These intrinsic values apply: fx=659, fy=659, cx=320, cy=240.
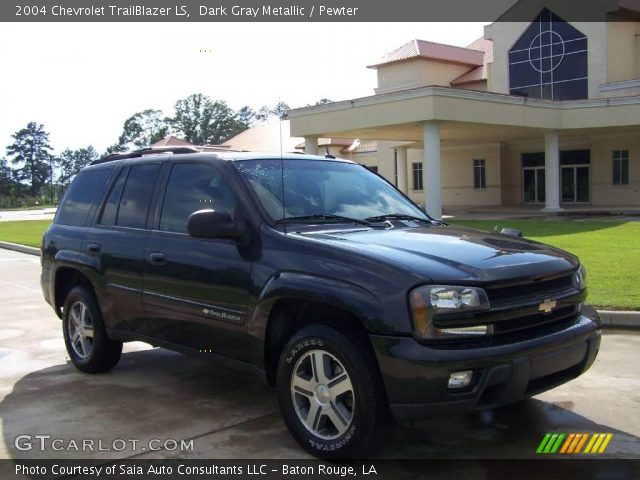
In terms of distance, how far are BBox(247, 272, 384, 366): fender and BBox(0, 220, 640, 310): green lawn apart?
5248 mm

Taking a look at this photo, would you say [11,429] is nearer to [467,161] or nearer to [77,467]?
[77,467]

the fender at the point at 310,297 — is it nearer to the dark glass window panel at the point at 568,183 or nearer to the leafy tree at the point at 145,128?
the dark glass window panel at the point at 568,183

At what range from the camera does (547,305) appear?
407 centimetres

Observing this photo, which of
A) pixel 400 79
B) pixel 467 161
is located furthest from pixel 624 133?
pixel 400 79

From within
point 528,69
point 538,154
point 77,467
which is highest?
point 528,69

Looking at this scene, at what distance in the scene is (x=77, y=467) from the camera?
406cm

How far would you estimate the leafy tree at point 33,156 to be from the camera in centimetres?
11169

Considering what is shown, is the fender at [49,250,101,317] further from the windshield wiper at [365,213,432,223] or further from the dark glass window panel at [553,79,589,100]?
the dark glass window panel at [553,79,589,100]

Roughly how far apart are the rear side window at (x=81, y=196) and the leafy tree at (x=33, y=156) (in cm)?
11331

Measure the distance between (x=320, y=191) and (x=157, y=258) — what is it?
4.55 ft

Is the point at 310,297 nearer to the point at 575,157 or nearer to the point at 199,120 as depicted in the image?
the point at 575,157

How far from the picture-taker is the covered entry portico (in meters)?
26.3

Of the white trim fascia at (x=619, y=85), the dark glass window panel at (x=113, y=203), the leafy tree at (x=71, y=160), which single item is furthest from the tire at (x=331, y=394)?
the leafy tree at (x=71, y=160)

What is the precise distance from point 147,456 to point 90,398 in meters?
1.43
